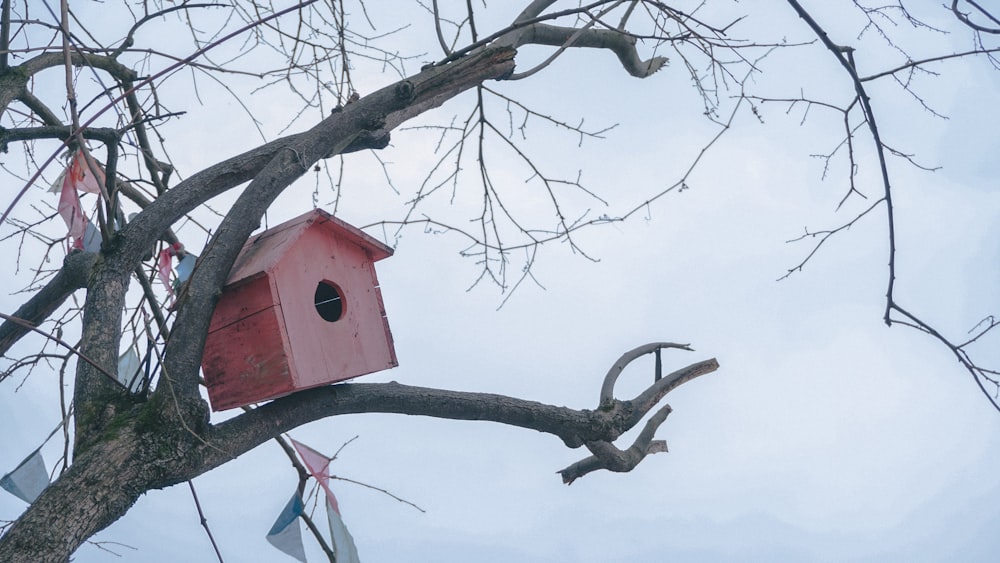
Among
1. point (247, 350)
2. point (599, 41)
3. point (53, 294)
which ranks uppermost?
point (599, 41)

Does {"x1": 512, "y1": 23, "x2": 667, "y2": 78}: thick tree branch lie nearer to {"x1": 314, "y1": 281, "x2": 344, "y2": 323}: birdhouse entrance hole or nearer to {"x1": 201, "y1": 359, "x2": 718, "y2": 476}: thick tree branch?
{"x1": 314, "y1": 281, "x2": 344, "y2": 323}: birdhouse entrance hole

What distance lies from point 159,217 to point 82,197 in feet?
2.41

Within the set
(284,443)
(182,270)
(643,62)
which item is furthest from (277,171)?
(643,62)

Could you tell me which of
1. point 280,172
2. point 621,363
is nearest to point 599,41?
point 621,363

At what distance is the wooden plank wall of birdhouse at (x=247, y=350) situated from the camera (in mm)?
1947

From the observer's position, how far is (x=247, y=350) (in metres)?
2.01

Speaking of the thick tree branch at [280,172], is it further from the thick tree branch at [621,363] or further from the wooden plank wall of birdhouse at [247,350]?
the thick tree branch at [621,363]

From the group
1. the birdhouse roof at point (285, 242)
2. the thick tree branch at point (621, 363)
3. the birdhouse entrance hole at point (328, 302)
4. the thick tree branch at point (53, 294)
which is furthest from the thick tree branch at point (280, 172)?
the thick tree branch at point (621, 363)

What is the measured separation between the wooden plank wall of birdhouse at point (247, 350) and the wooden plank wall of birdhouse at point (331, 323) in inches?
1.1

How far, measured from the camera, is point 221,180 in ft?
6.97

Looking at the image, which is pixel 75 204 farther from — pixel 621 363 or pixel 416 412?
pixel 621 363

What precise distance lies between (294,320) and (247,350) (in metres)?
0.12

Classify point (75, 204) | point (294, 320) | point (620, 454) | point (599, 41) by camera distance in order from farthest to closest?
1. point (599, 41)
2. point (620, 454)
3. point (75, 204)
4. point (294, 320)

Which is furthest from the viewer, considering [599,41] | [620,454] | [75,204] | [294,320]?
[599,41]
